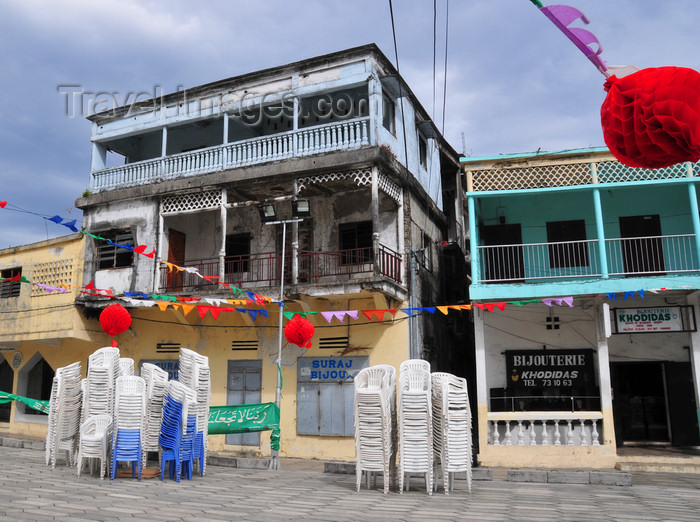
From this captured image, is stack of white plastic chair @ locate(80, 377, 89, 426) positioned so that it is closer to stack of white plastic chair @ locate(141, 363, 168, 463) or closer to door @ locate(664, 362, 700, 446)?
stack of white plastic chair @ locate(141, 363, 168, 463)

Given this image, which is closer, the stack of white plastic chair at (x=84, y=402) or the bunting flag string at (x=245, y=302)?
the stack of white plastic chair at (x=84, y=402)

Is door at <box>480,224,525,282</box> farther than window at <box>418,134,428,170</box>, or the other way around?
window at <box>418,134,428,170</box>

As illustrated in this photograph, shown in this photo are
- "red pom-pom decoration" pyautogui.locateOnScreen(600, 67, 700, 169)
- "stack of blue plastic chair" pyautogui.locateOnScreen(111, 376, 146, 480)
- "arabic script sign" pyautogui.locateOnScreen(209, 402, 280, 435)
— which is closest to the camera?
"red pom-pom decoration" pyautogui.locateOnScreen(600, 67, 700, 169)

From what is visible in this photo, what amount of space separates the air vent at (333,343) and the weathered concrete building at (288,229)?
0.04 metres

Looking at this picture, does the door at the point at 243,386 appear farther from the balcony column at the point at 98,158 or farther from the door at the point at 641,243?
the door at the point at 641,243

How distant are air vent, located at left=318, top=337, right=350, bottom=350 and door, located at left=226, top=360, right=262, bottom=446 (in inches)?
74.0

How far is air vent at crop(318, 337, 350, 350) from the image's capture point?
14.5 meters

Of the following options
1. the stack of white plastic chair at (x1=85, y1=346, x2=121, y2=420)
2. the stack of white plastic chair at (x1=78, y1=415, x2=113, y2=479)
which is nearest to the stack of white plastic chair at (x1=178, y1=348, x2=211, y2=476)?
the stack of white plastic chair at (x1=85, y1=346, x2=121, y2=420)

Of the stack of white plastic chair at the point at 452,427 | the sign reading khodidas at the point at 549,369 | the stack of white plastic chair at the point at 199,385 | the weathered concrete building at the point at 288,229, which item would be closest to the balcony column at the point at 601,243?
the sign reading khodidas at the point at 549,369

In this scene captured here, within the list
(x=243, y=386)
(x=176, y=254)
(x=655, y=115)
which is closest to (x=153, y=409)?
(x=243, y=386)

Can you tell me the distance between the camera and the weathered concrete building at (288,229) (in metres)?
14.2

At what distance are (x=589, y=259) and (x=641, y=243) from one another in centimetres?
128

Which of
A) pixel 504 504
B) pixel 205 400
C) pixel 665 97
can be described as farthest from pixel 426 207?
pixel 665 97

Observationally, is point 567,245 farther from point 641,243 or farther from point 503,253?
→ point 641,243
